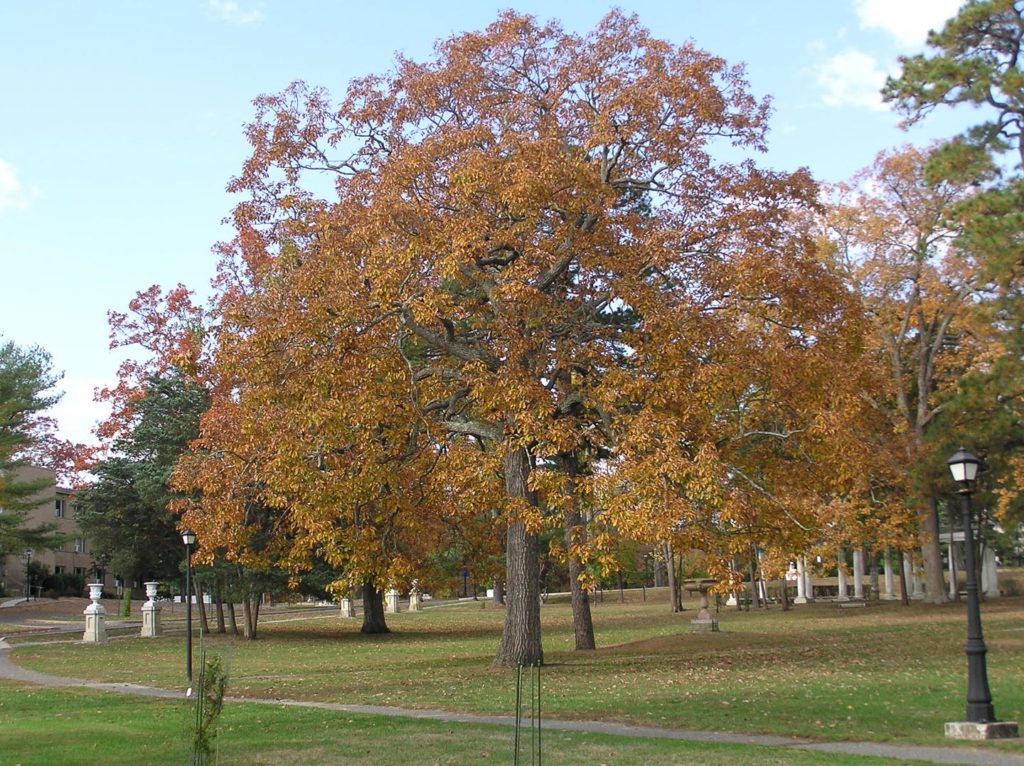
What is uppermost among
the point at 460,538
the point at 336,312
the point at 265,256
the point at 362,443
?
the point at 265,256

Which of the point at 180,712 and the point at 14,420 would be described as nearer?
the point at 180,712

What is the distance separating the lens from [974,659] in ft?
39.3

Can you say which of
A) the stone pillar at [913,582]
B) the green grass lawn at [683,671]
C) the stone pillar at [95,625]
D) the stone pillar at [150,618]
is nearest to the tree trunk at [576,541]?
the green grass lawn at [683,671]

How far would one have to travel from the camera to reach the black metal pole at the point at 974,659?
11.7 meters

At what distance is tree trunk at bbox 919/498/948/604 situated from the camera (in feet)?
130

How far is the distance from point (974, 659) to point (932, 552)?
32.1 meters

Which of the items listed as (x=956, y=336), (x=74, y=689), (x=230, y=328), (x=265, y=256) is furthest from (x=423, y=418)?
(x=956, y=336)

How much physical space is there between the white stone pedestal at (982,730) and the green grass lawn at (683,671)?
187mm

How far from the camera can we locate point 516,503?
1897 cm

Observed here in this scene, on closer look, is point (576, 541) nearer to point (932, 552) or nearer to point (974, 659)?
point (974, 659)

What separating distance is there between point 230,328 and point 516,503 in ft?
22.2

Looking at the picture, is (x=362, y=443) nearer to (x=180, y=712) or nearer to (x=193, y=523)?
(x=193, y=523)

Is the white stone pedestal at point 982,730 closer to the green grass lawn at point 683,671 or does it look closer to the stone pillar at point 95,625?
the green grass lawn at point 683,671

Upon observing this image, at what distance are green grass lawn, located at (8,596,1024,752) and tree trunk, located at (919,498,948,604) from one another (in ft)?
7.04
